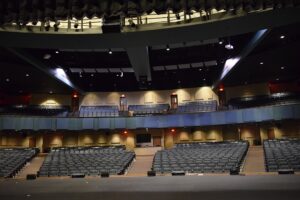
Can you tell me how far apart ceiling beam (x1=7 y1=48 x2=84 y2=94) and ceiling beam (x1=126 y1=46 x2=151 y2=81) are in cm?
592

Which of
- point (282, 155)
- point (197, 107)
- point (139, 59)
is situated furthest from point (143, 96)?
point (282, 155)

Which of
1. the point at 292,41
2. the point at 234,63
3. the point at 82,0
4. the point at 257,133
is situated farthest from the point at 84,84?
the point at 82,0

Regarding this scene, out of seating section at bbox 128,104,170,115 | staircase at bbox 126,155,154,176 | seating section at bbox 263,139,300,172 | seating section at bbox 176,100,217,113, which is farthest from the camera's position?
seating section at bbox 128,104,170,115

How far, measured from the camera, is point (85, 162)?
61.9ft

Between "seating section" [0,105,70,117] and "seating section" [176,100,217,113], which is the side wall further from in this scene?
"seating section" [0,105,70,117]

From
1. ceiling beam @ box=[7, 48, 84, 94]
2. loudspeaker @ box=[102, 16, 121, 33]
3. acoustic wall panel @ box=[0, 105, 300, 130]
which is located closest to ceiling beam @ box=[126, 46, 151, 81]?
loudspeaker @ box=[102, 16, 121, 33]

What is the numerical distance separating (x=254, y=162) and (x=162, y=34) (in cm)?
1098

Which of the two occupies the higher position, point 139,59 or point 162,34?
point 139,59

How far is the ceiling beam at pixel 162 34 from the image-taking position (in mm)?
10742

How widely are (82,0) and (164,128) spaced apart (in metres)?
21.3

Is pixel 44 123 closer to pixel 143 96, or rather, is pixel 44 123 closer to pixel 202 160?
pixel 143 96

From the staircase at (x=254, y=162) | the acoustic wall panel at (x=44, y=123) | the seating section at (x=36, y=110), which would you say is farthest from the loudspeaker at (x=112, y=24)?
the seating section at (x=36, y=110)

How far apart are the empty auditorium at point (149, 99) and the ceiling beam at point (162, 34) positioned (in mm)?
49

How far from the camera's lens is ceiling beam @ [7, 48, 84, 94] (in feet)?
51.6
